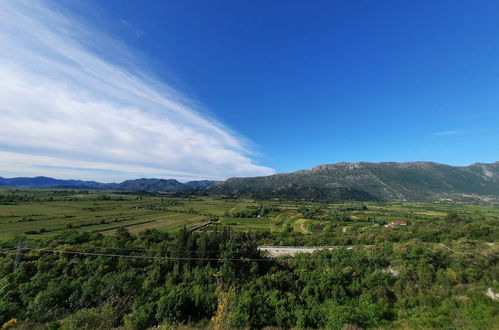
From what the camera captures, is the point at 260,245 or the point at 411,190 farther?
the point at 411,190

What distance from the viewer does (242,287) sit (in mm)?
17469

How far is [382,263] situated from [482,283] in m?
6.67

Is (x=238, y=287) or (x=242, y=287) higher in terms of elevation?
(x=242, y=287)

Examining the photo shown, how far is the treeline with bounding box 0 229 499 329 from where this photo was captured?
425 inches

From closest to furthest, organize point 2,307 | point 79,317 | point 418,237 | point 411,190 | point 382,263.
Result: point 79,317
point 2,307
point 382,263
point 418,237
point 411,190

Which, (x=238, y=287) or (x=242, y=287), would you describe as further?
(x=238, y=287)

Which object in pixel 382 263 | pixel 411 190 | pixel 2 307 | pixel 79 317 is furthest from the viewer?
pixel 411 190

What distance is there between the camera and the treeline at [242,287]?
10.8m

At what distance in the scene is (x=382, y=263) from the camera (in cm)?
2014

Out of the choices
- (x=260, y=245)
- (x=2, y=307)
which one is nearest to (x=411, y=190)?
(x=260, y=245)

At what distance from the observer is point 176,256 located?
71.9 feet

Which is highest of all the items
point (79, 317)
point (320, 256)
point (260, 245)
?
point (79, 317)

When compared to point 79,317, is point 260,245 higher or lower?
lower

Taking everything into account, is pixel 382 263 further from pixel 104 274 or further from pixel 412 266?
pixel 104 274
